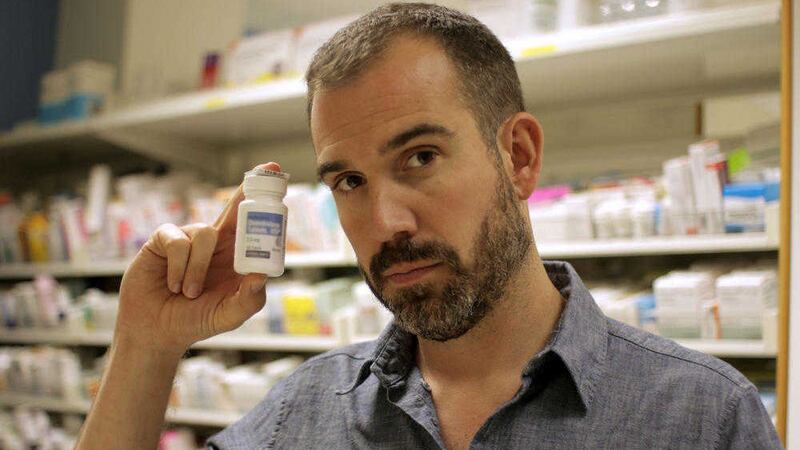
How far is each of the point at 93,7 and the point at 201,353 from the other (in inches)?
93.9

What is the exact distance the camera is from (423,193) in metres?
0.98

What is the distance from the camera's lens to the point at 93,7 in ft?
13.1

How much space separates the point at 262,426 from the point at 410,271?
17.3 inches

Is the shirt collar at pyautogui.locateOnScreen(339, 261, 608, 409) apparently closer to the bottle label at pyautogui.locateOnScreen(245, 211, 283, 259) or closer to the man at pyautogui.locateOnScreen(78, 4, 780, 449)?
the man at pyautogui.locateOnScreen(78, 4, 780, 449)

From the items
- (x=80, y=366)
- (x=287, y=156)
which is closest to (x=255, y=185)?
(x=287, y=156)

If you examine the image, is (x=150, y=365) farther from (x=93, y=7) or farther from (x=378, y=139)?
(x=93, y=7)

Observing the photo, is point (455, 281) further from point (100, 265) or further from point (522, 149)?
point (100, 265)

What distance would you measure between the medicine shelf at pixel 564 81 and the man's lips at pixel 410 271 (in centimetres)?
118

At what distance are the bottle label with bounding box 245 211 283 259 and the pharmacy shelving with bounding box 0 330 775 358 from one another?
3.54ft

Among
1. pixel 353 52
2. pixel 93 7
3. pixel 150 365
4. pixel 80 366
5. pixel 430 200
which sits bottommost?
pixel 80 366

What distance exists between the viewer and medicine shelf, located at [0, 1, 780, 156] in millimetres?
1799

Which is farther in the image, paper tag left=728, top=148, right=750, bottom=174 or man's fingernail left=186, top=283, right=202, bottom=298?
paper tag left=728, top=148, right=750, bottom=174

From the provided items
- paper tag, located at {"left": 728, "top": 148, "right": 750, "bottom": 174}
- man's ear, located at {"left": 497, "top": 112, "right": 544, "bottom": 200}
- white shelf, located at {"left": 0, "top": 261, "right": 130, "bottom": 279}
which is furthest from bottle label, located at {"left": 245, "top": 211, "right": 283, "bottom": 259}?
white shelf, located at {"left": 0, "top": 261, "right": 130, "bottom": 279}

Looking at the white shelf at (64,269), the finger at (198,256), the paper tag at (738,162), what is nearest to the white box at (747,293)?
the paper tag at (738,162)
